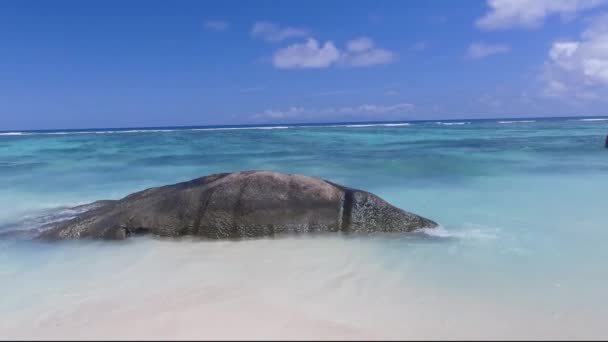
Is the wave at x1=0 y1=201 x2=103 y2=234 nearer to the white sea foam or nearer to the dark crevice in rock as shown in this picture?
the white sea foam

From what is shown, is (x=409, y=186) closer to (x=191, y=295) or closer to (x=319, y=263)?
(x=319, y=263)

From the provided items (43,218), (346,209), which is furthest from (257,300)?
(43,218)

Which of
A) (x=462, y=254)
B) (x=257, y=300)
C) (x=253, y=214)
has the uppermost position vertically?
(x=253, y=214)

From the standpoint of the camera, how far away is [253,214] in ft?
19.6

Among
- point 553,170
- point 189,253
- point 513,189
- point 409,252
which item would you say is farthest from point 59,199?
point 553,170

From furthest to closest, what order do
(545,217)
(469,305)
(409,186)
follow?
1. (409,186)
2. (545,217)
3. (469,305)

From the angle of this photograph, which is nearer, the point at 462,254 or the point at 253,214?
the point at 462,254

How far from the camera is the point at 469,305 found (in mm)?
3834

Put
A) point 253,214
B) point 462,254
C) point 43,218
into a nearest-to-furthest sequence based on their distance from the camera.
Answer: point 462,254 < point 253,214 < point 43,218

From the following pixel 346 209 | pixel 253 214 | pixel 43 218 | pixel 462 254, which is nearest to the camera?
pixel 462 254

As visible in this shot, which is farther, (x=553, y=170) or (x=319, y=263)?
(x=553, y=170)

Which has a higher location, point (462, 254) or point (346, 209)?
point (346, 209)

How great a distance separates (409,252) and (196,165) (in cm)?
1261

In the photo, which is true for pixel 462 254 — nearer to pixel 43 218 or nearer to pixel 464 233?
pixel 464 233
